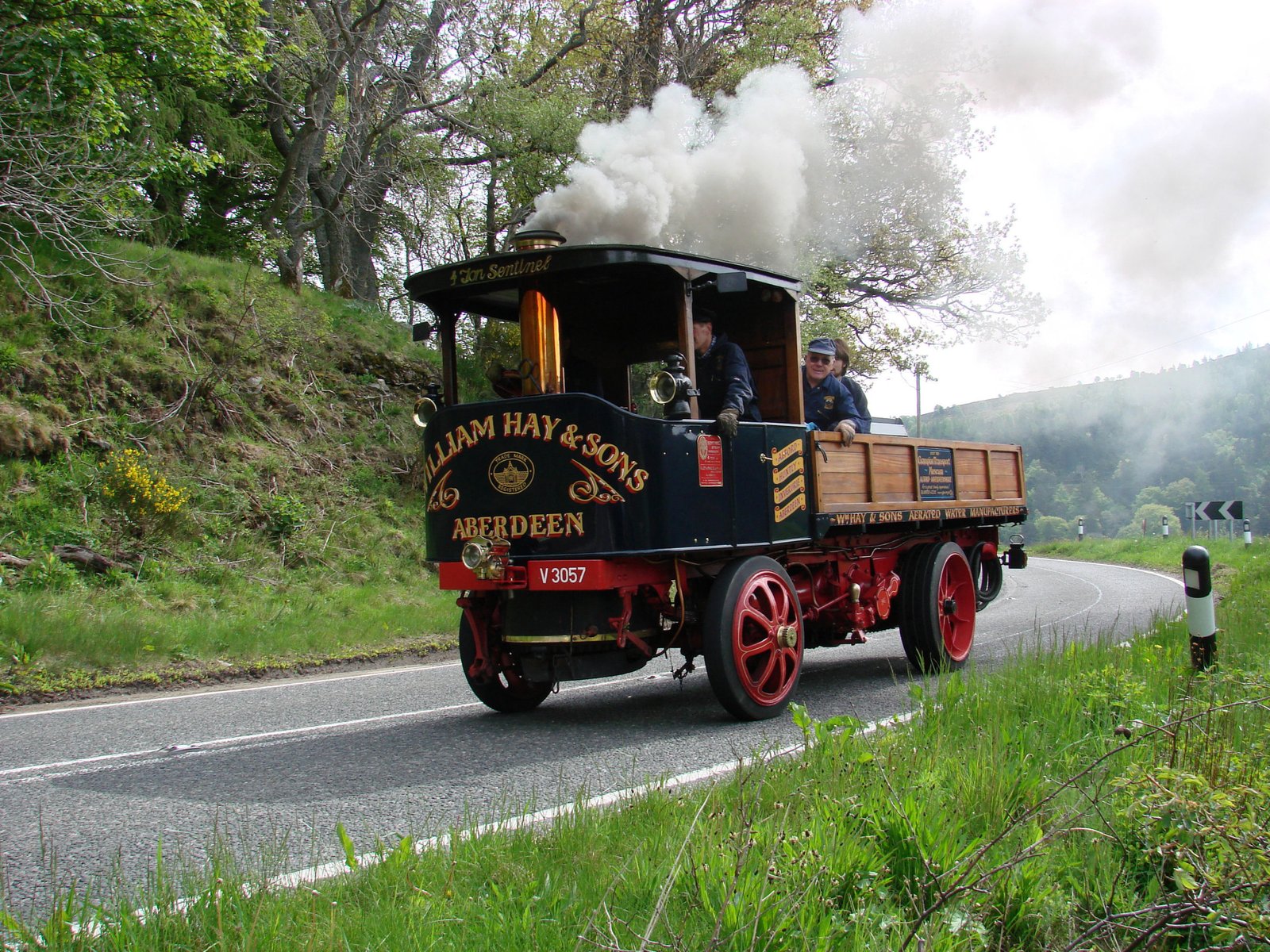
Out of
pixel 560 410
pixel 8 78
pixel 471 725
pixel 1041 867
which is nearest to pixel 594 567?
pixel 560 410

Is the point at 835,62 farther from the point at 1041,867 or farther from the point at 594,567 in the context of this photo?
the point at 1041,867

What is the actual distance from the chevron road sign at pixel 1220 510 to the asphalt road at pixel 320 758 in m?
23.8

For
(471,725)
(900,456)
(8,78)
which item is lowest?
(471,725)

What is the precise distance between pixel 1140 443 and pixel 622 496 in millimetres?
63986

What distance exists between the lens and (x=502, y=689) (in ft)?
22.5

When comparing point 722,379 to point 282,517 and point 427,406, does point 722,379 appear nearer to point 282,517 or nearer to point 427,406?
point 427,406

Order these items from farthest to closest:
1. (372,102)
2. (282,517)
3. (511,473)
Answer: (372,102) < (282,517) < (511,473)

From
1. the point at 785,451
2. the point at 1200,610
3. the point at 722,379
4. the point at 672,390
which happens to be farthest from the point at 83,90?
the point at 1200,610

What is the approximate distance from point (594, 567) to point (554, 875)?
9.72ft

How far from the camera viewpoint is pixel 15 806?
4.62 meters

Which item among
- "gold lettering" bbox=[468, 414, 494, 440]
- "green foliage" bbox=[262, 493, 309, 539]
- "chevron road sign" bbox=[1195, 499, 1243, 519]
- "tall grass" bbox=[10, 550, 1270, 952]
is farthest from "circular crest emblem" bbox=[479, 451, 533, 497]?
"chevron road sign" bbox=[1195, 499, 1243, 519]

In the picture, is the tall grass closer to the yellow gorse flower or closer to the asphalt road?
the asphalt road

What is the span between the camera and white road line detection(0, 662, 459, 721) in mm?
7281

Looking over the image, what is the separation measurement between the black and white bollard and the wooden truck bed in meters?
2.18
